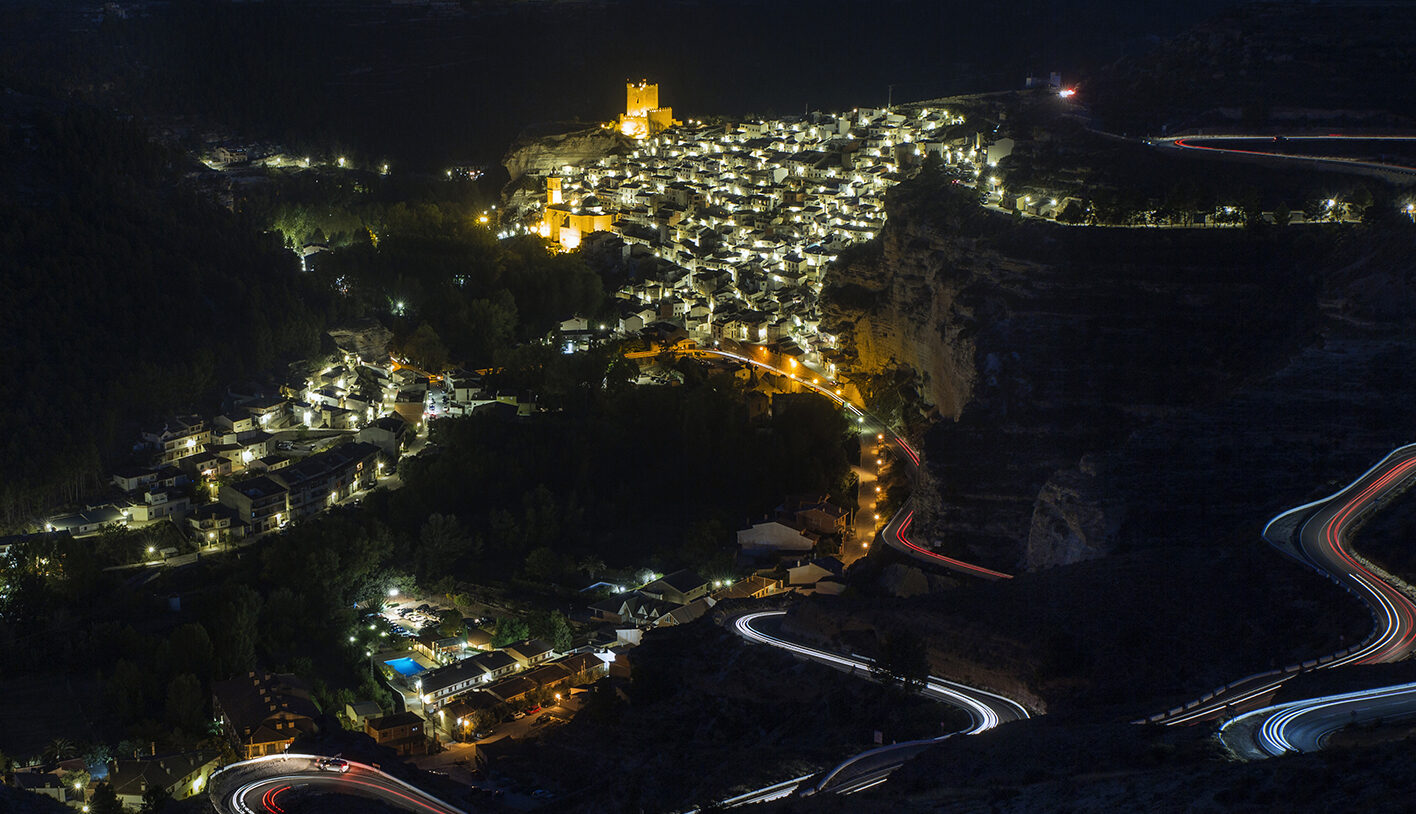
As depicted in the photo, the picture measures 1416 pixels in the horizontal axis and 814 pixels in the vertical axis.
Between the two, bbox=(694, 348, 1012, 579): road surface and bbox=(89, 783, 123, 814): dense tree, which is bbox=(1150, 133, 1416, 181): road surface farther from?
bbox=(89, 783, 123, 814): dense tree

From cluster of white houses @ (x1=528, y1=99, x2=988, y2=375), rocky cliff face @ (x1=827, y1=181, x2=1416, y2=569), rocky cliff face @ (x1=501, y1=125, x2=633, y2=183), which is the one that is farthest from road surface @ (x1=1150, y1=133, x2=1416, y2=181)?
rocky cliff face @ (x1=501, y1=125, x2=633, y2=183)

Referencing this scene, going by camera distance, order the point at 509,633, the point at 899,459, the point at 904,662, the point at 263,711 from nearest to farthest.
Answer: the point at 904,662, the point at 263,711, the point at 509,633, the point at 899,459

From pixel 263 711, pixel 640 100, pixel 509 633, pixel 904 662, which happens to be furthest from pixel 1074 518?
pixel 640 100

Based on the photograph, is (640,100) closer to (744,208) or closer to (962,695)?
(744,208)

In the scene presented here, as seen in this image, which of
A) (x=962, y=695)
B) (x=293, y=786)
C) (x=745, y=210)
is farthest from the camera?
(x=745, y=210)

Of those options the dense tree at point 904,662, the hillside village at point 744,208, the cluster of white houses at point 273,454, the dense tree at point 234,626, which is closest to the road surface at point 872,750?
the dense tree at point 904,662

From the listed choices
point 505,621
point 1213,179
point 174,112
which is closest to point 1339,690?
point 505,621

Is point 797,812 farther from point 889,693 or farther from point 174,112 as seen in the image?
point 174,112
